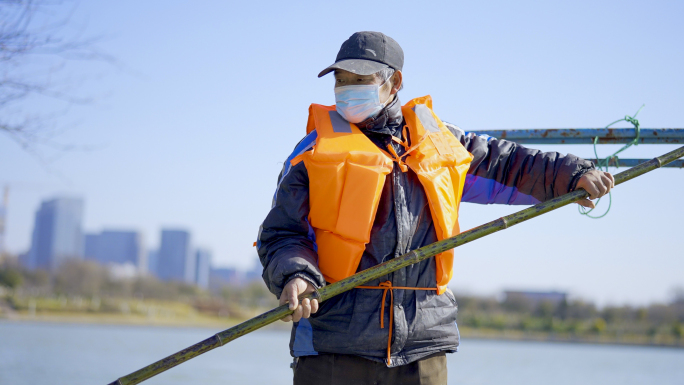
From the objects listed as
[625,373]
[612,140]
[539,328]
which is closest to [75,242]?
[539,328]

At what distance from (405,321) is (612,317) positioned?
57.7 m

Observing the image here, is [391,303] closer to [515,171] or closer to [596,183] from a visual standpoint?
[515,171]

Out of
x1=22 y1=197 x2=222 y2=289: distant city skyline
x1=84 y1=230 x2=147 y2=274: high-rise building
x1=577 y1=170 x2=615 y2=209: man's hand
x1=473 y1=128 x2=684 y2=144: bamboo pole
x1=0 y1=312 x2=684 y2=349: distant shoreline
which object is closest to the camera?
x1=577 y1=170 x2=615 y2=209: man's hand

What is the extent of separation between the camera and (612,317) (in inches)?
2184

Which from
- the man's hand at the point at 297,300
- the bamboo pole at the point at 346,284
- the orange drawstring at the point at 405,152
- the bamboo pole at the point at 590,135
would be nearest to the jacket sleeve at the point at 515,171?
the bamboo pole at the point at 346,284

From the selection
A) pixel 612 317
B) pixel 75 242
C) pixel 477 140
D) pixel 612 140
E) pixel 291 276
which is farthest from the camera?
pixel 75 242

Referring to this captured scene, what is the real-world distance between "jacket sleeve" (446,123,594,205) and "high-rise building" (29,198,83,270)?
511 ft

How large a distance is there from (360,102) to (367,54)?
21cm

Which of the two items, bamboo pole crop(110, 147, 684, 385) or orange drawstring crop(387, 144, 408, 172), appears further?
orange drawstring crop(387, 144, 408, 172)

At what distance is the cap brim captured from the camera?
2.88m

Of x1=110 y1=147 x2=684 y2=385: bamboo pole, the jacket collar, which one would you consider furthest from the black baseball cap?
x1=110 y1=147 x2=684 y2=385: bamboo pole

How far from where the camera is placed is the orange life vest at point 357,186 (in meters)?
2.76

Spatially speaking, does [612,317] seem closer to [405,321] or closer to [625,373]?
[625,373]

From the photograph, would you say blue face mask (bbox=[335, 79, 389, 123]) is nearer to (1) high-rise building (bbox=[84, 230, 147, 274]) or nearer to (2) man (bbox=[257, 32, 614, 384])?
(2) man (bbox=[257, 32, 614, 384])
